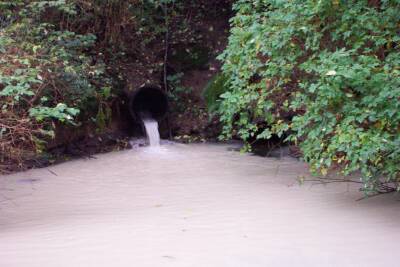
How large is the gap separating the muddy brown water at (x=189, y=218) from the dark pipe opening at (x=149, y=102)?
2306 millimetres

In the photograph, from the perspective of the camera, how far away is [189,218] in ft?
18.9

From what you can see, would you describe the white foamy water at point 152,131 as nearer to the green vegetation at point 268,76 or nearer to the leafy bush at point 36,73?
the green vegetation at point 268,76

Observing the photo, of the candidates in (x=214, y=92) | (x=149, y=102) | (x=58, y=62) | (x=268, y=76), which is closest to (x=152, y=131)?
(x=149, y=102)

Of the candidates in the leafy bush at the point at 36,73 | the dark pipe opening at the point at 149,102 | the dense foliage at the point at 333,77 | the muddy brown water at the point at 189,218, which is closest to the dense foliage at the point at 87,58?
the leafy bush at the point at 36,73

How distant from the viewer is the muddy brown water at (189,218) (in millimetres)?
4480

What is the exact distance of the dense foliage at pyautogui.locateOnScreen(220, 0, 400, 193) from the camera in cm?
530

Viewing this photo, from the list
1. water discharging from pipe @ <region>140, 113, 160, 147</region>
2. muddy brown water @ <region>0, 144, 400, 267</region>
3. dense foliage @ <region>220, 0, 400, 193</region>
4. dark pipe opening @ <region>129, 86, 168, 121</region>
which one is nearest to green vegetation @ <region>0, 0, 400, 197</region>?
dense foliage @ <region>220, 0, 400, 193</region>

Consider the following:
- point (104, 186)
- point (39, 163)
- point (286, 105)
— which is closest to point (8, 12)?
point (39, 163)

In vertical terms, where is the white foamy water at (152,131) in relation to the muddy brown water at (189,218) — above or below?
above

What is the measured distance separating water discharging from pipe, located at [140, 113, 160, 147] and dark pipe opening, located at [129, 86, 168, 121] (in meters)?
0.19

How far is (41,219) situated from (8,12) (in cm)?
497

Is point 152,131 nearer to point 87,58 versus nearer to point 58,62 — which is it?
point 87,58

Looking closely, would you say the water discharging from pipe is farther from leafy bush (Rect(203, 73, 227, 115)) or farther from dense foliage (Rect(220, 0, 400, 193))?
dense foliage (Rect(220, 0, 400, 193))

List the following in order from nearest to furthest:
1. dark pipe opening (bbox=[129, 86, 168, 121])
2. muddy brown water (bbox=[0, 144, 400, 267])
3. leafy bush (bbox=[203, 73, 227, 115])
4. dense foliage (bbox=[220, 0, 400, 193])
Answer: muddy brown water (bbox=[0, 144, 400, 267]), dense foliage (bbox=[220, 0, 400, 193]), dark pipe opening (bbox=[129, 86, 168, 121]), leafy bush (bbox=[203, 73, 227, 115])
